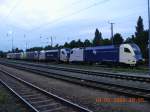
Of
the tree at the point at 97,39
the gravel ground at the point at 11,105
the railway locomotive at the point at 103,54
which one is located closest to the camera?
the gravel ground at the point at 11,105

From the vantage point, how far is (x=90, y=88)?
53.0ft

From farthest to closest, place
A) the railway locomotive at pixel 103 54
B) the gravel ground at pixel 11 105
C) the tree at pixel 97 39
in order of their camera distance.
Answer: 1. the tree at pixel 97 39
2. the railway locomotive at pixel 103 54
3. the gravel ground at pixel 11 105

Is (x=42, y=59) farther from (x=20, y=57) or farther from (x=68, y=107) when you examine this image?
(x=68, y=107)

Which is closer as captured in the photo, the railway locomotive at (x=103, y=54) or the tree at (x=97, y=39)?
the railway locomotive at (x=103, y=54)

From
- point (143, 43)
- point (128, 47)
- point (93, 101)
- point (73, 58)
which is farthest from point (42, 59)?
point (93, 101)

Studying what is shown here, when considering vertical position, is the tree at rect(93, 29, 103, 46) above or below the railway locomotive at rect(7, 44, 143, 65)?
above

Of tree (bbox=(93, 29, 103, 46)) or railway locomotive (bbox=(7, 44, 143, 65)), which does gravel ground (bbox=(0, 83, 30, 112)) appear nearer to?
railway locomotive (bbox=(7, 44, 143, 65))

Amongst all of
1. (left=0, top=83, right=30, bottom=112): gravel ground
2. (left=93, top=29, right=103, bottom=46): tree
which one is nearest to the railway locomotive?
(left=93, top=29, right=103, bottom=46): tree

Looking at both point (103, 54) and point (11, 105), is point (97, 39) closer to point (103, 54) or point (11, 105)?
point (103, 54)

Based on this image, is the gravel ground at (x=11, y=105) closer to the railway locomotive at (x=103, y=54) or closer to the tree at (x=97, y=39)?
the railway locomotive at (x=103, y=54)

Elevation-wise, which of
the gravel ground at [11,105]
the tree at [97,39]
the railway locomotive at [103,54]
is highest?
the tree at [97,39]

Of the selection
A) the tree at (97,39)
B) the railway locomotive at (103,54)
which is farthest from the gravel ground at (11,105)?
the tree at (97,39)

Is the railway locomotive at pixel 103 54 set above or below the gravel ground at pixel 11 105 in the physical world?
above

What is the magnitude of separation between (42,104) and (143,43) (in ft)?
151
